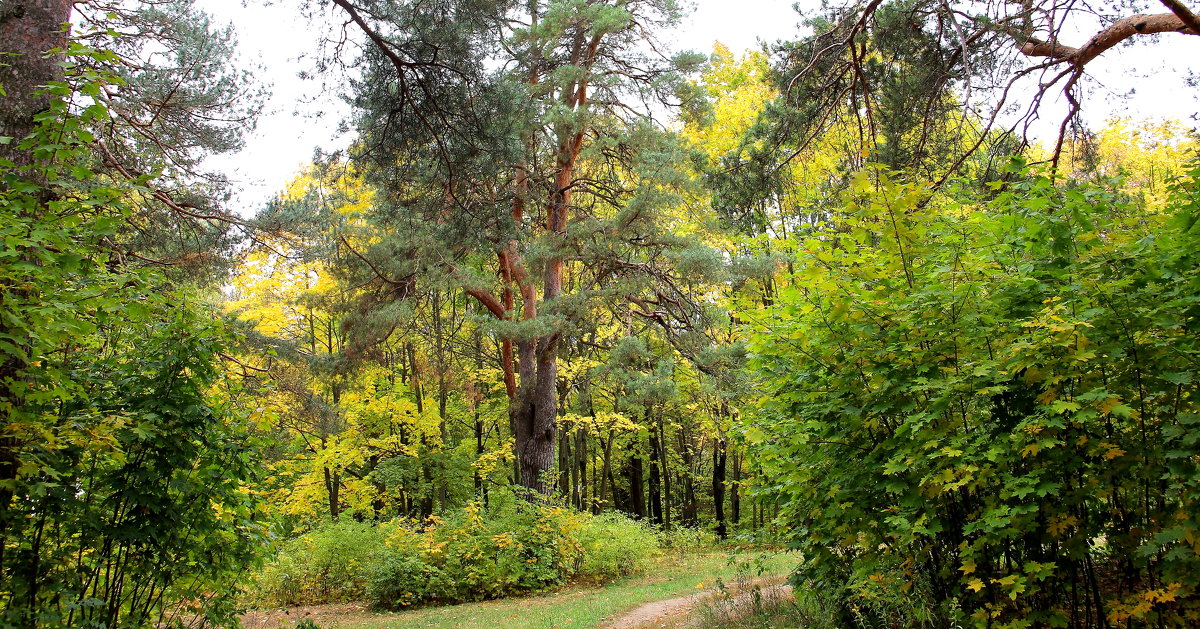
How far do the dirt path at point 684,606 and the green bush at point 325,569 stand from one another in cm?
530

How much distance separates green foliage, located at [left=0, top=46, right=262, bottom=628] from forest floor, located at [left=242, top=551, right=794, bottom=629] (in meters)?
4.45

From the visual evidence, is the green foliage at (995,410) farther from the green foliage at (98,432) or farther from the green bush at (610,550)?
the green bush at (610,550)

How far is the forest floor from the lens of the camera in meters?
8.56

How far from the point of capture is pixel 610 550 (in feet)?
43.4

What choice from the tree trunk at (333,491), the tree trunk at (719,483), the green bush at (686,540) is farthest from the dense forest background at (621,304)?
the tree trunk at (719,483)

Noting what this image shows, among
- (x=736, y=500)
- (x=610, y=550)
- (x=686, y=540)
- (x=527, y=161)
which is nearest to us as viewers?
(x=527, y=161)

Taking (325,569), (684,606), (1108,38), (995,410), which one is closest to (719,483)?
(325,569)

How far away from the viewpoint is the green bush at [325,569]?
40.4 feet

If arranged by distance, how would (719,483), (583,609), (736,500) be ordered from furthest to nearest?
(736,500) < (719,483) < (583,609)

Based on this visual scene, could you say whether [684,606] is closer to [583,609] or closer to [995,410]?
[583,609]

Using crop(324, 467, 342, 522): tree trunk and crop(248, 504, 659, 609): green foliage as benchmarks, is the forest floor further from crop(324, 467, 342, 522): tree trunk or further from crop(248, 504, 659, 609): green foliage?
crop(324, 467, 342, 522): tree trunk

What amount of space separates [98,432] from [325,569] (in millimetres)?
10630

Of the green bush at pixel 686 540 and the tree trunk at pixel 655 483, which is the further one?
the tree trunk at pixel 655 483

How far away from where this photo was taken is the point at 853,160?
884 centimetres
